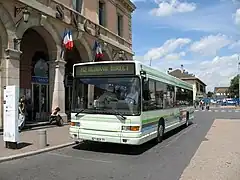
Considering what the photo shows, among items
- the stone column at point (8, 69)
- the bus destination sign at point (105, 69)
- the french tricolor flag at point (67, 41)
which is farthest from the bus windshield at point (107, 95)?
the french tricolor flag at point (67, 41)

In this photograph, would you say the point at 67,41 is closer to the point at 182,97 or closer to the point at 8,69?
the point at 8,69

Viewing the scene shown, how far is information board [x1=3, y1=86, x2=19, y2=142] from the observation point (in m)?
10.5

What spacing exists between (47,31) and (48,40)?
34.7 inches

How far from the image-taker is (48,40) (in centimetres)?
1961

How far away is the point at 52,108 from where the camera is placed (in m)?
20.0

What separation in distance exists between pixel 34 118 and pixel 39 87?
252 cm

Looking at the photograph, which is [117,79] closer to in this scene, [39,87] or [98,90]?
[98,90]

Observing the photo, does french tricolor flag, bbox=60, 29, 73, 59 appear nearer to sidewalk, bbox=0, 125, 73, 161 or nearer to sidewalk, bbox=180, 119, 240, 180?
sidewalk, bbox=0, 125, 73, 161

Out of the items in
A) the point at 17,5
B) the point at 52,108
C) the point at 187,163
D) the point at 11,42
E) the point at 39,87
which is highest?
the point at 17,5

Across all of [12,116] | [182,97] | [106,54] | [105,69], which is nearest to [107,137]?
[105,69]

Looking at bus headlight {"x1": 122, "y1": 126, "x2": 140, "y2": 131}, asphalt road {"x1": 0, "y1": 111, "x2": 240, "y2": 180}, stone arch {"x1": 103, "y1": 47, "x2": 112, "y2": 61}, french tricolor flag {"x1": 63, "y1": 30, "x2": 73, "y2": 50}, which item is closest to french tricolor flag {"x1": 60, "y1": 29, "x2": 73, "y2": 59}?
french tricolor flag {"x1": 63, "y1": 30, "x2": 73, "y2": 50}

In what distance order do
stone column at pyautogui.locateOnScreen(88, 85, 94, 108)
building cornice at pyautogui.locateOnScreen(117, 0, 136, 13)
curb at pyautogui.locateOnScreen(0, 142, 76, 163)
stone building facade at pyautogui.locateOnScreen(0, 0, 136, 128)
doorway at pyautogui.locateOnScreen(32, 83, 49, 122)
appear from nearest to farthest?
curb at pyautogui.locateOnScreen(0, 142, 76, 163) → stone column at pyautogui.locateOnScreen(88, 85, 94, 108) → stone building facade at pyautogui.locateOnScreen(0, 0, 136, 128) → doorway at pyautogui.locateOnScreen(32, 83, 49, 122) → building cornice at pyautogui.locateOnScreen(117, 0, 136, 13)

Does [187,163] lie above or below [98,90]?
below

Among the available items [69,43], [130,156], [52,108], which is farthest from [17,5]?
[130,156]
